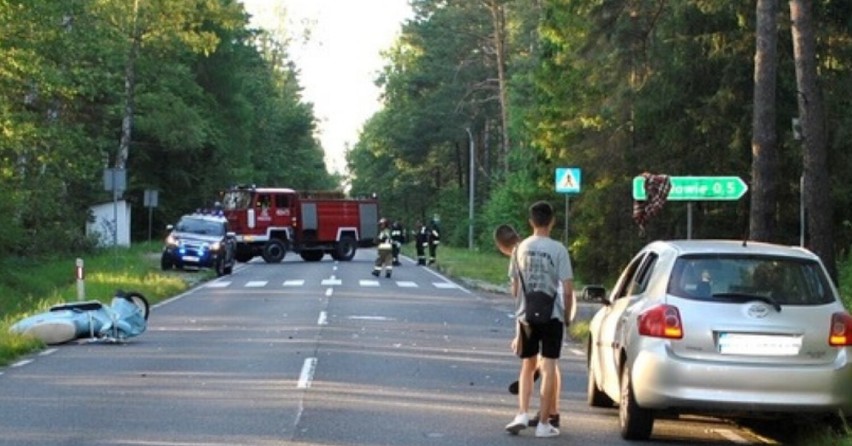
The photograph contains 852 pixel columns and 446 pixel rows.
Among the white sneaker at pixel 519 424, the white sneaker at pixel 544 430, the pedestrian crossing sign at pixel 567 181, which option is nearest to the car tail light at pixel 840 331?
the white sneaker at pixel 544 430

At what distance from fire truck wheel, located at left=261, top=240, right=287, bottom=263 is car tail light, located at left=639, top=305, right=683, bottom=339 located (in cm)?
4494

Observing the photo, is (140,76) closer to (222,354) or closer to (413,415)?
(222,354)

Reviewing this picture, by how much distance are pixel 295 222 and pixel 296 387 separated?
41.3 metres

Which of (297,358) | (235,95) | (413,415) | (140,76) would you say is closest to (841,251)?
(297,358)

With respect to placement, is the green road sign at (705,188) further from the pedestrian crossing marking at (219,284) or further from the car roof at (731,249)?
the pedestrian crossing marking at (219,284)

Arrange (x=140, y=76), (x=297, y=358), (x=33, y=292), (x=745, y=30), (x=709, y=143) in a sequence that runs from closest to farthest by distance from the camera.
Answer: (x=297, y=358)
(x=745, y=30)
(x=709, y=143)
(x=33, y=292)
(x=140, y=76)

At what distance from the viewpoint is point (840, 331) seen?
36.7ft

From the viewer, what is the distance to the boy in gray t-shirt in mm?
11688

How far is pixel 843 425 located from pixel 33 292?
1054 inches

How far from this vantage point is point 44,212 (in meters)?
42.0

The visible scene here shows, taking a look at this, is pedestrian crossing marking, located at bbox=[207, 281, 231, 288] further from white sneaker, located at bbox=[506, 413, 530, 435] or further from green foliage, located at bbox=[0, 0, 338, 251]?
white sneaker, located at bbox=[506, 413, 530, 435]

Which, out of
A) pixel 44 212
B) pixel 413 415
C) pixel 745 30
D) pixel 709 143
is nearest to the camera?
pixel 413 415

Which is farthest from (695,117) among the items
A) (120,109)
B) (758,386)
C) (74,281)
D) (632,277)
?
(120,109)

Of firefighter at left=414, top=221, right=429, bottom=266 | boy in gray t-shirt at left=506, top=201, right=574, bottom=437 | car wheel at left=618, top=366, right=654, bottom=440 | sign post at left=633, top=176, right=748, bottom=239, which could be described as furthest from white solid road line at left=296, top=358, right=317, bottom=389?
firefighter at left=414, top=221, right=429, bottom=266
